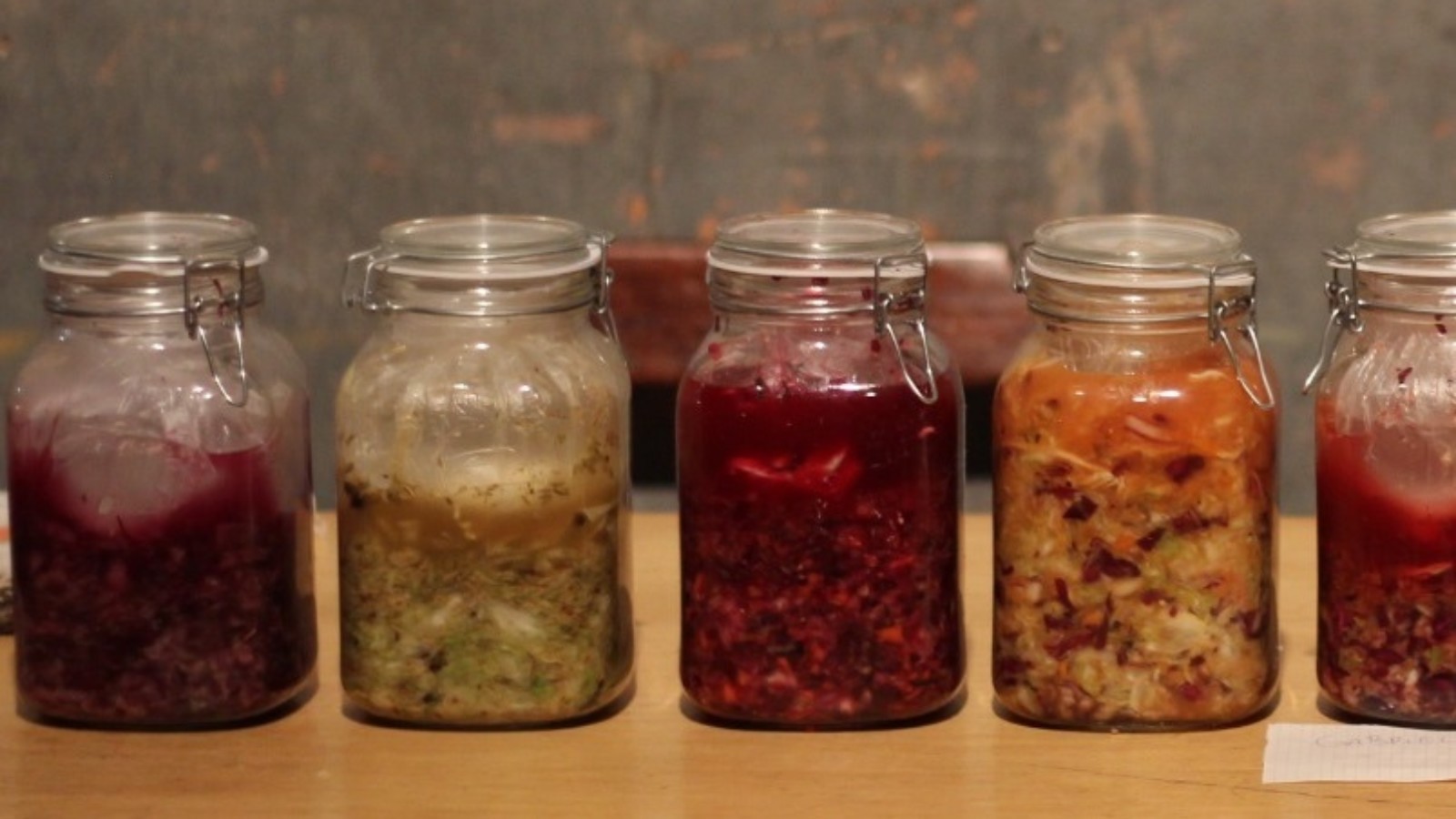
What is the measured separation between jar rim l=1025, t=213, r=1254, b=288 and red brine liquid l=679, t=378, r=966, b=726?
0.09 metres

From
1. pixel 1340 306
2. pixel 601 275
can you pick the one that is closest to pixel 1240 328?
pixel 1340 306

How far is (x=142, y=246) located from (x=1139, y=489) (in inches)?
22.2

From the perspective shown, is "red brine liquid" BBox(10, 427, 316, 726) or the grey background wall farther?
the grey background wall

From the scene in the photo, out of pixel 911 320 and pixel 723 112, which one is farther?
pixel 723 112

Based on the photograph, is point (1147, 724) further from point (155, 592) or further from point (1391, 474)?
point (155, 592)

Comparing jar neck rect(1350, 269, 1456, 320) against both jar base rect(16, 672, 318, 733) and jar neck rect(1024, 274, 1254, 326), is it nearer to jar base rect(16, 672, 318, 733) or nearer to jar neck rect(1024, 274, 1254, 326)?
jar neck rect(1024, 274, 1254, 326)

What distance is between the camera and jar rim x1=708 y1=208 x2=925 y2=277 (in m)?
1.15

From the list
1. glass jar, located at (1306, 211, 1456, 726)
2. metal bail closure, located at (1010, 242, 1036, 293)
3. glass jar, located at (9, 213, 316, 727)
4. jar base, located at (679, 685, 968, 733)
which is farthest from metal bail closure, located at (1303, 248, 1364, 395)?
glass jar, located at (9, 213, 316, 727)

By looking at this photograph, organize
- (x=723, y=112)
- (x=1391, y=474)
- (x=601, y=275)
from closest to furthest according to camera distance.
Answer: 1. (x=1391, y=474)
2. (x=601, y=275)
3. (x=723, y=112)

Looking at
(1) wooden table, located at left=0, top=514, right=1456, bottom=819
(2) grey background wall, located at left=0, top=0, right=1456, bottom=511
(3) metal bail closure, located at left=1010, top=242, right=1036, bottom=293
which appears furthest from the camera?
(2) grey background wall, located at left=0, top=0, right=1456, bottom=511

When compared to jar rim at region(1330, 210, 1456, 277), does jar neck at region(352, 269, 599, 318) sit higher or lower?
lower

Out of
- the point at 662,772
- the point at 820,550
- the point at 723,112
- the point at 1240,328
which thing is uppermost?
the point at 723,112

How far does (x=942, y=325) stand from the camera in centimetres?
204

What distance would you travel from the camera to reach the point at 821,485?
114 centimetres
